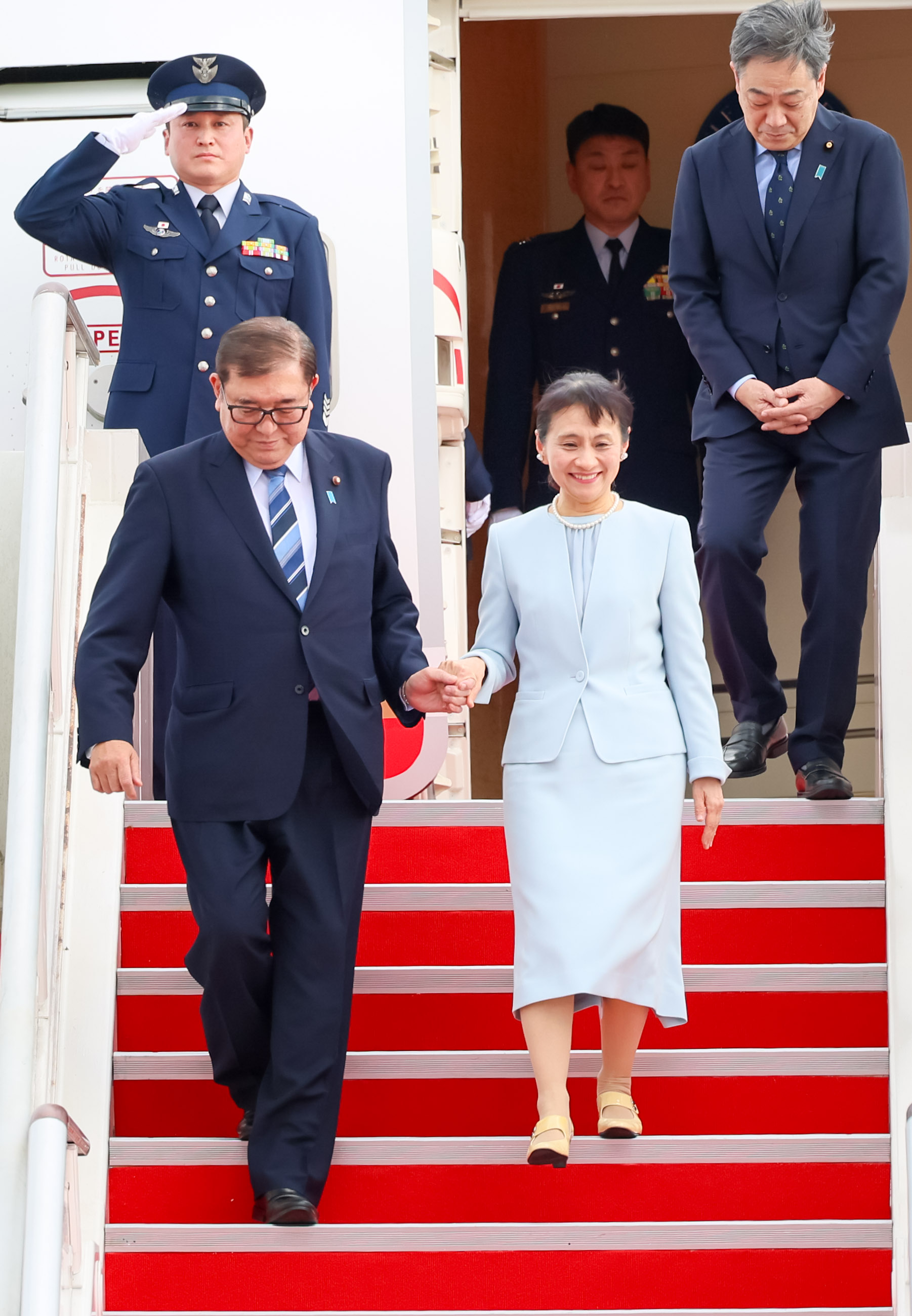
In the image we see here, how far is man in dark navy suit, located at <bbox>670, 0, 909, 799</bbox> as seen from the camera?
3.84m

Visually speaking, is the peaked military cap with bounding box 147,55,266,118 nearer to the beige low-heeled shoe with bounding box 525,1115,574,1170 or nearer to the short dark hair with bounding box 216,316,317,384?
the short dark hair with bounding box 216,316,317,384

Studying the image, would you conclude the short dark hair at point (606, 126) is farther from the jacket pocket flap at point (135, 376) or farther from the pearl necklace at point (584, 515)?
the pearl necklace at point (584, 515)

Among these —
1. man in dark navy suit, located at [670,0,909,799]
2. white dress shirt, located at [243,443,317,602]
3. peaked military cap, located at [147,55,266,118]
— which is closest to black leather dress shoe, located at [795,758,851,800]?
man in dark navy suit, located at [670,0,909,799]

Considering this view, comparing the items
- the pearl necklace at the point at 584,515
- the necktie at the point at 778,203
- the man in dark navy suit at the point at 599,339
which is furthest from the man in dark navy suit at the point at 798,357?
the man in dark navy suit at the point at 599,339

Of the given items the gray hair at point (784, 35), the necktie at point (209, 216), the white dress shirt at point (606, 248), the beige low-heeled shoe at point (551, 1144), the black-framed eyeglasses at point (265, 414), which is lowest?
the beige low-heeled shoe at point (551, 1144)

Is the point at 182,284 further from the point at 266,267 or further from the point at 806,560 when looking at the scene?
the point at 806,560

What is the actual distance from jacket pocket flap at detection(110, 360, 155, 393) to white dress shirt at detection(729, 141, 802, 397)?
1.32 metres

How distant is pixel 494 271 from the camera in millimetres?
7230

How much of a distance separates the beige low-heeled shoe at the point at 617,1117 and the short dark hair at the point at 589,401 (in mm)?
1113

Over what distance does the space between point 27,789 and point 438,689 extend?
0.70 meters

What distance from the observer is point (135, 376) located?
4.16 meters

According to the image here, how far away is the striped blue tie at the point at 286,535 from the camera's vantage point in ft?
10.0

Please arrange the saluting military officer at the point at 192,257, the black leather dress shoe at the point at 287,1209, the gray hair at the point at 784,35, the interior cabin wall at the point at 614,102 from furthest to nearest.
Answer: the interior cabin wall at the point at 614,102, the saluting military officer at the point at 192,257, the gray hair at the point at 784,35, the black leather dress shoe at the point at 287,1209

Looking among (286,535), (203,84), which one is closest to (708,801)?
(286,535)
